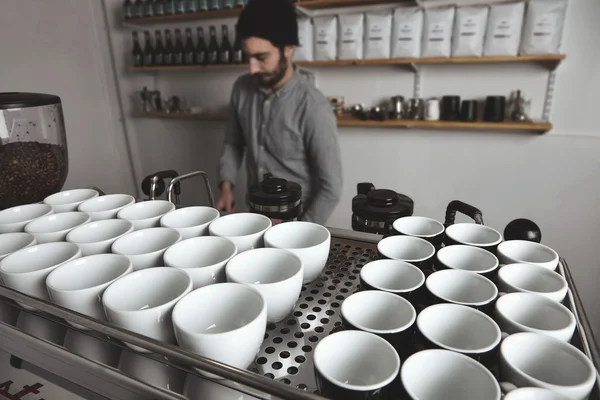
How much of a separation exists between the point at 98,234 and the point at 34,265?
0.40 ft

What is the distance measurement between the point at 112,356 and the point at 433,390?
1.40 feet

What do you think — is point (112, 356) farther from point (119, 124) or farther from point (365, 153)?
point (119, 124)

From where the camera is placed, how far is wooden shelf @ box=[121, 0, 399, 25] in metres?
1.92

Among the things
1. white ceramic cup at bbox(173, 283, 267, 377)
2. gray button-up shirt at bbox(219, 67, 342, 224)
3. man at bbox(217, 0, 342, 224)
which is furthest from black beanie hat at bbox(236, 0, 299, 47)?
white ceramic cup at bbox(173, 283, 267, 377)

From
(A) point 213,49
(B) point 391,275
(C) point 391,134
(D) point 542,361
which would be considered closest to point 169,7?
(A) point 213,49

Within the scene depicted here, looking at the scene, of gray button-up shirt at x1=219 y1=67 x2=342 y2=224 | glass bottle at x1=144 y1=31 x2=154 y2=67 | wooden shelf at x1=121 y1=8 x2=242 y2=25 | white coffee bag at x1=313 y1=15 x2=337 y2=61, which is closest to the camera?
gray button-up shirt at x1=219 y1=67 x2=342 y2=224

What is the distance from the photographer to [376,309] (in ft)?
1.77

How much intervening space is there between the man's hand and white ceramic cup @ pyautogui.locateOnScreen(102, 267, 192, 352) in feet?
3.42

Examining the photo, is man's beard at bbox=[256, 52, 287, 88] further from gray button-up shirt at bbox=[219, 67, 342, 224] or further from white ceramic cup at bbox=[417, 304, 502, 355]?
white ceramic cup at bbox=[417, 304, 502, 355]

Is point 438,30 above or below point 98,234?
above

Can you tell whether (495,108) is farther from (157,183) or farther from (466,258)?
(157,183)

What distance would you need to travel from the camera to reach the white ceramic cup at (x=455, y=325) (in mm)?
480

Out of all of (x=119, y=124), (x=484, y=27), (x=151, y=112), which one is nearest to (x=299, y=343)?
(x=484, y=27)

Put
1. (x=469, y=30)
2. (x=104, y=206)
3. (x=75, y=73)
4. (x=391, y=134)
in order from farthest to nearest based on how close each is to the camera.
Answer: (x=75, y=73), (x=391, y=134), (x=469, y=30), (x=104, y=206)
